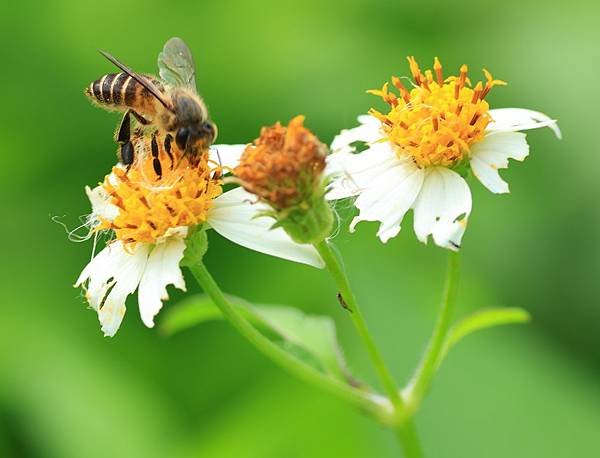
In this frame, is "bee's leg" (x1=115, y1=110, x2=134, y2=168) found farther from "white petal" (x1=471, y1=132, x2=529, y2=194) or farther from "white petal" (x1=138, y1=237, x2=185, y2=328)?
"white petal" (x1=471, y1=132, x2=529, y2=194)

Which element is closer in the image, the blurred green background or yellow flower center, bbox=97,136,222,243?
yellow flower center, bbox=97,136,222,243

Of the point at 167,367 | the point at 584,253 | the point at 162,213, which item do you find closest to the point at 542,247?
the point at 584,253

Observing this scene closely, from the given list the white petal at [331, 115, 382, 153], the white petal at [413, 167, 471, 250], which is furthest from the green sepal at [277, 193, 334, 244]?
the white petal at [331, 115, 382, 153]

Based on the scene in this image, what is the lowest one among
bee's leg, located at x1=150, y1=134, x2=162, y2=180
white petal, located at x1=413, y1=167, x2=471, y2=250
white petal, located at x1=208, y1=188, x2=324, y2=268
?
white petal, located at x1=208, y1=188, x2=324, y2=268

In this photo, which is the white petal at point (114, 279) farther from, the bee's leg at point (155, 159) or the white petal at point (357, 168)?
the white petal at point (357, 168)

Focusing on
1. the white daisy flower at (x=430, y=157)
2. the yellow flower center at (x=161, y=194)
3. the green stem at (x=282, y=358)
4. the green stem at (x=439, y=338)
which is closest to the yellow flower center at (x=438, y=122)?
the white daisy flower at (x=430, y=157)
